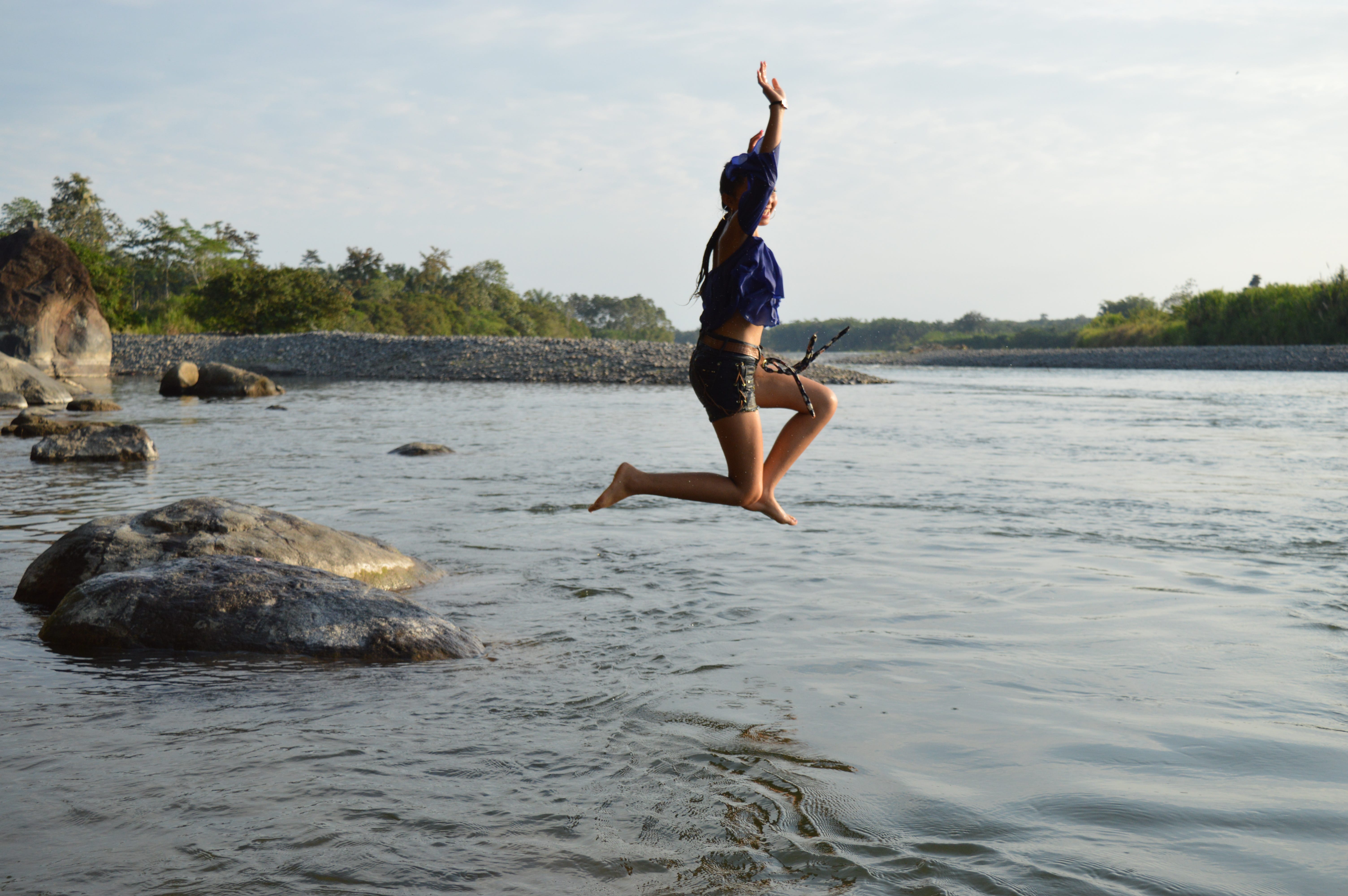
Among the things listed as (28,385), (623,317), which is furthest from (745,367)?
(623,317)

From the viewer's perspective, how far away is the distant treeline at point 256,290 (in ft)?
173

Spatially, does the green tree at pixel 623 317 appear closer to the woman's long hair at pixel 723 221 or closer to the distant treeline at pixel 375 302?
the distant treeline at pixel 375 302

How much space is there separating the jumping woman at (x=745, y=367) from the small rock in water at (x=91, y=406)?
18891mm

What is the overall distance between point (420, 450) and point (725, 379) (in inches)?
375

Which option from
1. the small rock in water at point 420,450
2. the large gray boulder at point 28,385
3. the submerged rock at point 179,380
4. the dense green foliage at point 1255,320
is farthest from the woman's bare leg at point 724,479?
the dense green foliage at point 1255,320

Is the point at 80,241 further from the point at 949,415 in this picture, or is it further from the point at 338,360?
the point at 949,415

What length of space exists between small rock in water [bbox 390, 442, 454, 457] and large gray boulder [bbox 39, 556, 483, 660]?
27.2ft

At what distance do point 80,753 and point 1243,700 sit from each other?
4705 millimetres

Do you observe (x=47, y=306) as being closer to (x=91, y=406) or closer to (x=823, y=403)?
(x=91, y=406)

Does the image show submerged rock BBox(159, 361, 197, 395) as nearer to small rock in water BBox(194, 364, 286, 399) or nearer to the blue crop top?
small rock in water BBox(194, 364, 286, 399)

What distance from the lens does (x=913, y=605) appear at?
19.1ft

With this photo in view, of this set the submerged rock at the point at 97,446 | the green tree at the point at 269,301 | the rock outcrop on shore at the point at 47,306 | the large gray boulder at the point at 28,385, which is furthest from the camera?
the green tree at the point at 269,301

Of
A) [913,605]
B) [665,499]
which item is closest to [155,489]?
[665,499]

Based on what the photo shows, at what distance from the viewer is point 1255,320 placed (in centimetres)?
5650
